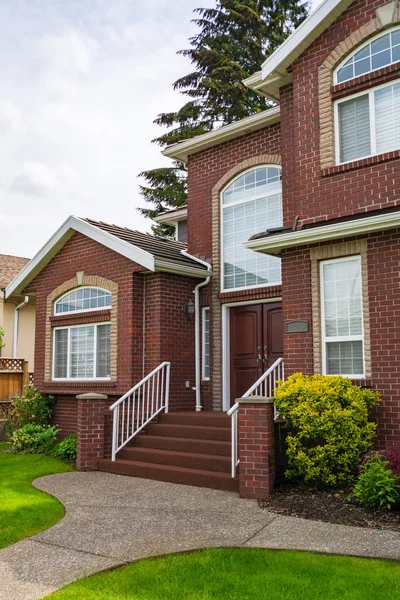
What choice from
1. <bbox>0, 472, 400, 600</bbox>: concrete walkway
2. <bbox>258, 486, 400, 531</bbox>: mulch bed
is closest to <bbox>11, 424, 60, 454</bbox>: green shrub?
<bbox>0, 472, 400, 600</bbox>: concrete walkway

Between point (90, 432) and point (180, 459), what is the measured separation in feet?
5.62

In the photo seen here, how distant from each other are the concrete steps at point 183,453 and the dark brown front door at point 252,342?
4.92 ft

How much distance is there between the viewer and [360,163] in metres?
8.30

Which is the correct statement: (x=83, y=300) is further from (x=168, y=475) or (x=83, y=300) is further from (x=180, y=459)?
(x=168, y=475)

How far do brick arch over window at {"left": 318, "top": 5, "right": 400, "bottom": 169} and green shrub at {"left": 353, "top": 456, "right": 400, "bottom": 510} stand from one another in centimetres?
446

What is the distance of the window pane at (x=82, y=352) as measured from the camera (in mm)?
11984

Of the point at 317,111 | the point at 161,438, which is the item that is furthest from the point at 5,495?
the point at 317,111

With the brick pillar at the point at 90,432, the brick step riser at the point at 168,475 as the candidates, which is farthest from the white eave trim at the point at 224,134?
the brick step riser at the point at 168,475

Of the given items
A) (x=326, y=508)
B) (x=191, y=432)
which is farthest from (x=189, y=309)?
(x=326, y=508)

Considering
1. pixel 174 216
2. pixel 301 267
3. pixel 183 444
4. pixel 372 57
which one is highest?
pixel 372 57

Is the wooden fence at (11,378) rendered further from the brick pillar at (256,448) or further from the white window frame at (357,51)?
the white window frame at (357,51)

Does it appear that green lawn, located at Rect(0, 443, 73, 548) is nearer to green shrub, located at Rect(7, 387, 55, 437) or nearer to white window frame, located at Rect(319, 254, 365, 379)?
green shrub, located at Rect(7, 387, 55, 437)

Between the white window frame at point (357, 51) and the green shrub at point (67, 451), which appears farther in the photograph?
the green shrub at point (67, 451)

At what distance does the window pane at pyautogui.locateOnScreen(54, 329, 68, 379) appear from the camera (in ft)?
41.3
